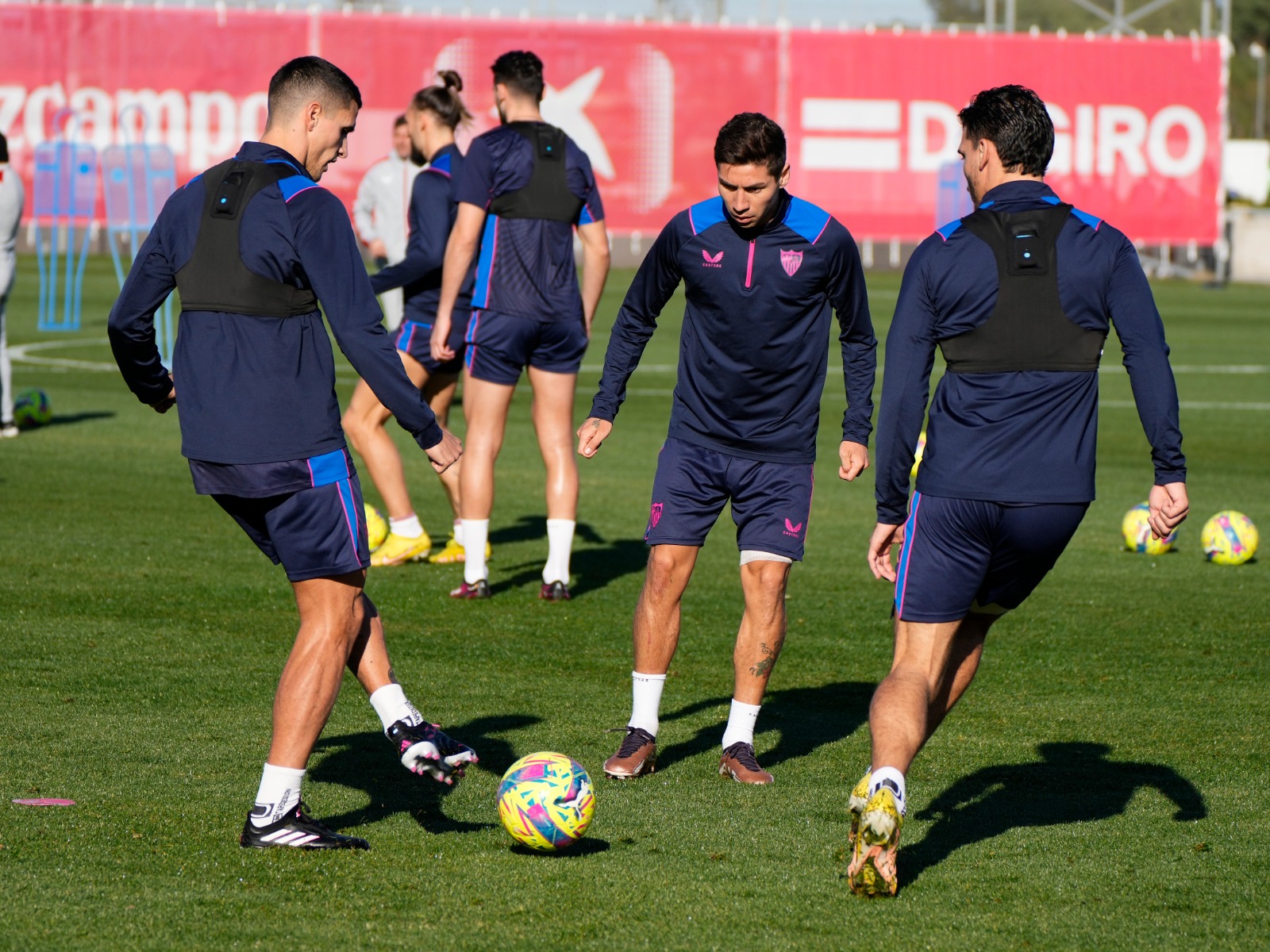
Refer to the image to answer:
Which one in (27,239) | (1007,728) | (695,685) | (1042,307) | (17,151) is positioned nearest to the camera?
(1042,307)

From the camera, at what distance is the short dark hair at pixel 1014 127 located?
15.9 feet

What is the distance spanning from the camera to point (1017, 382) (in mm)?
4852

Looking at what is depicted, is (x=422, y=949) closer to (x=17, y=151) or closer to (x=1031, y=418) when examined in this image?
(x=1031, y=418)

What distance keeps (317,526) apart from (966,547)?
1.89 m

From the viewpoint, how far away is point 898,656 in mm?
5051

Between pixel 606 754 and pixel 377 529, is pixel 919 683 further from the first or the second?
pixel 377 529

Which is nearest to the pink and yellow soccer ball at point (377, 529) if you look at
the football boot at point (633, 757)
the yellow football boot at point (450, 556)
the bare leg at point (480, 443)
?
the yellow football boot at point (450, 556)

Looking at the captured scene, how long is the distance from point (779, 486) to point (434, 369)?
4.18 metres

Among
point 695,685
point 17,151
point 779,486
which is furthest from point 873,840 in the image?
point 17,151

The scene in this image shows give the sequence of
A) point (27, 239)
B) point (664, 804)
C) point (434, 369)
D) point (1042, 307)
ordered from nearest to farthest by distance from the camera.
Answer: point (1042, 307) → point (664, 804) → point (434, 369) → point (27, 239)

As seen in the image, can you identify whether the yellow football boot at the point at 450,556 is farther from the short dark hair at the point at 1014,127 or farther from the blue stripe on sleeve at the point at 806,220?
the short dark hair at the point at 1014,127

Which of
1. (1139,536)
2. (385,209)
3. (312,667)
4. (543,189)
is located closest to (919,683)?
(312,667)

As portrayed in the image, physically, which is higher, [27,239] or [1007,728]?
[27,239]

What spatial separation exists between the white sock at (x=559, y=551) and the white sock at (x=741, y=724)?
309 centimetres
